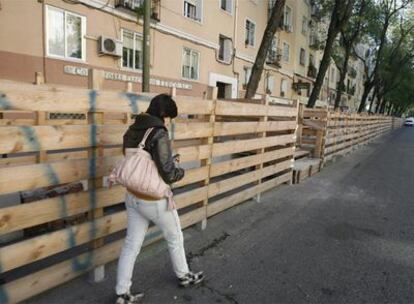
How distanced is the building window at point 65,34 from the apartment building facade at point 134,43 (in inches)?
1.2

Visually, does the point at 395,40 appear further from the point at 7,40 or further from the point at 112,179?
the point at 112,179

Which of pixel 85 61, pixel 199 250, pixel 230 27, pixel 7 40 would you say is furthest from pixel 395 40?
pixel 199 250

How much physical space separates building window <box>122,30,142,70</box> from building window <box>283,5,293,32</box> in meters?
15.9

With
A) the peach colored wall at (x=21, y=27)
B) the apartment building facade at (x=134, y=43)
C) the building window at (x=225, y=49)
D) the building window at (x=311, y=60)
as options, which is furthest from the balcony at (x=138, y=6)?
the building window at (x=311, y=60)

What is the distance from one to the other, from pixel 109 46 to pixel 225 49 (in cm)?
898

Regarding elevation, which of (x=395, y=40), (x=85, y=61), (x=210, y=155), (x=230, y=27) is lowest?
(x=210, y=155)

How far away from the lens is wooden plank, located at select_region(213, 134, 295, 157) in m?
4.95

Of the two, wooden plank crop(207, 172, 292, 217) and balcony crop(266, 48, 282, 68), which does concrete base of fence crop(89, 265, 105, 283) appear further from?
balcony crop(266, 48, 282, 68)

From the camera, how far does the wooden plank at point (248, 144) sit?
16.2 feet

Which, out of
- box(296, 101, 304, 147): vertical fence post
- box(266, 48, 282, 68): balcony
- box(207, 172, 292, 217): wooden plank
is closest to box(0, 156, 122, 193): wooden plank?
box(207, 172, 292, 217): wooden plank

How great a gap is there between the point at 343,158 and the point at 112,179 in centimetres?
1175

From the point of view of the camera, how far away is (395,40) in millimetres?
35938

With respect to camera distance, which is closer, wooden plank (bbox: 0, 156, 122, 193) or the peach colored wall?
wooden plank (bbox: 0, 156, 122, 193)

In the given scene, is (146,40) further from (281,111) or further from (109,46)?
(109,46)
